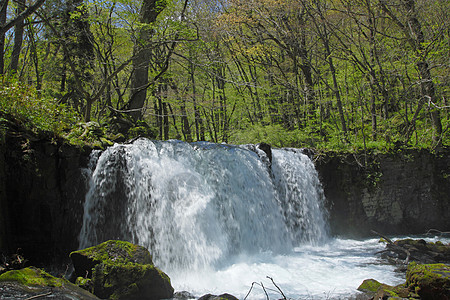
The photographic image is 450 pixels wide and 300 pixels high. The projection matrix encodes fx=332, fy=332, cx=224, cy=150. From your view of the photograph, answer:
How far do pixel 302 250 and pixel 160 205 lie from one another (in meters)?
4.12

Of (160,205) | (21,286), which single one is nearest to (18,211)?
(160,205)

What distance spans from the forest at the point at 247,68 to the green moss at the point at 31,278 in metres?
3.81

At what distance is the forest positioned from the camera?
9031 millimetres

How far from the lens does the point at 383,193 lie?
11086 millimetres

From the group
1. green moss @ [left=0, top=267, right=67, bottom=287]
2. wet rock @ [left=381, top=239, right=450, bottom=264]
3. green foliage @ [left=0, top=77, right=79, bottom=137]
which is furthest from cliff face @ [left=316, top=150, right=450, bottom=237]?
green moss @ [left=0, top=267, right=67, bottom=287]

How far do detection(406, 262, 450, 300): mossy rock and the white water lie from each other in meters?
1.08

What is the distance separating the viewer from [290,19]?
1435 centimetres

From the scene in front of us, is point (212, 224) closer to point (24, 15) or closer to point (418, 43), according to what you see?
point (24, 15)

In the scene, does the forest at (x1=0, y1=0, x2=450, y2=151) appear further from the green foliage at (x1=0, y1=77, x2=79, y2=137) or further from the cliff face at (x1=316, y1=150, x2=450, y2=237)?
the cliff face at (x1=316, y1=150, x2=450, y2=237)

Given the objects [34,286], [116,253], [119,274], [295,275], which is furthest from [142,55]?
[34,286]

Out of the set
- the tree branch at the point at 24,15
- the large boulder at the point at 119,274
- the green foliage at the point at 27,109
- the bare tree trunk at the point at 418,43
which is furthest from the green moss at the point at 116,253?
the bare tree trunk at the point at 418,43

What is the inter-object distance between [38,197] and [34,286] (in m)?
3.46

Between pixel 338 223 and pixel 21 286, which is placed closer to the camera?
pixel 21 286

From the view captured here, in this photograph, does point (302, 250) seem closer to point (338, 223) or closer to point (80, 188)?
point (338, 223)
